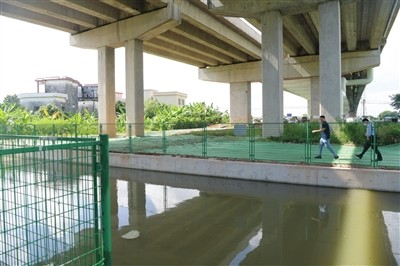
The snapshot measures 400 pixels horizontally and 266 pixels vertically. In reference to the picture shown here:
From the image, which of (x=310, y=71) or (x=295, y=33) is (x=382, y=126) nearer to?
(x=295, y=33)

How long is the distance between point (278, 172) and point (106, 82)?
20.4 m

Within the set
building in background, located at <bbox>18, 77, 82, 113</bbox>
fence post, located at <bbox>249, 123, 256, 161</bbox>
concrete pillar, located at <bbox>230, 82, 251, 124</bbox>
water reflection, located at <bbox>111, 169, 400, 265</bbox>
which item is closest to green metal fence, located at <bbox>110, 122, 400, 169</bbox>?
fence post, located at <bbox>249, 123, 256, 161</bbox>

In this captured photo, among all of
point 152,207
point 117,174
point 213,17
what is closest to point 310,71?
point 213,17

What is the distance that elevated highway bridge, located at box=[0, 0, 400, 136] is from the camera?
19.7m

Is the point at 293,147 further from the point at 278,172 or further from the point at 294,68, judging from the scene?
the point at 294,68

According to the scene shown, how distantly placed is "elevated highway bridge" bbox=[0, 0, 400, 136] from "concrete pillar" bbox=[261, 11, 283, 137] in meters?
0.06

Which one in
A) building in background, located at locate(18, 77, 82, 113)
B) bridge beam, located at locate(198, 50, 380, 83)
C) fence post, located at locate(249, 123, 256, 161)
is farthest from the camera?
building in background, located at locate(18, 77, 82, 113)

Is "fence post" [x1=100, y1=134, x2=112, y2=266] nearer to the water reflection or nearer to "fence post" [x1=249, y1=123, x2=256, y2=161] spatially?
the water reflection

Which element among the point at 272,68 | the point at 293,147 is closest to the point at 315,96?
the point at 272,68

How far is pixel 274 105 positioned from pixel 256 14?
19.8ft

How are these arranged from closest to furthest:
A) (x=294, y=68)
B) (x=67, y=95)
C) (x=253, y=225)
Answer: (x=253, y=225), (x=294, y=68), (x=67, y=95)

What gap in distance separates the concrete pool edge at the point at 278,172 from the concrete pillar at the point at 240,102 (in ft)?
98.6

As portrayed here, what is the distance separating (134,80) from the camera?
26078 mm

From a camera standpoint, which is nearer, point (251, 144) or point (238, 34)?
point (251, 144)
